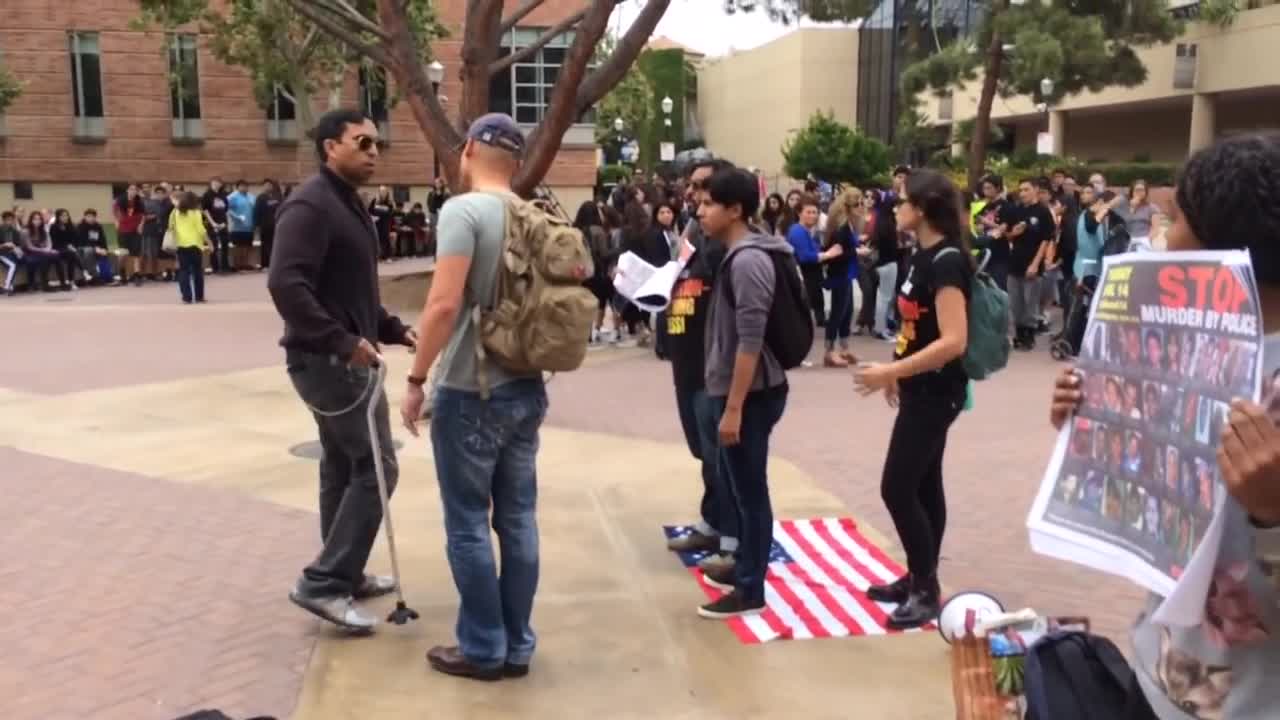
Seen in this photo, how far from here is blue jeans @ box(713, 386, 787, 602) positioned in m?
4.45

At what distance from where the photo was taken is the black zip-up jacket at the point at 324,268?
4145 mm

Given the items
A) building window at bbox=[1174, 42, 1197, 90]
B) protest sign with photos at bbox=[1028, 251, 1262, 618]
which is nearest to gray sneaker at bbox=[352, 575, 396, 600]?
protest sign with photos at bbox=[1028, 251, 1262, 618]

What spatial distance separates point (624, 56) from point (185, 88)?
27782mm

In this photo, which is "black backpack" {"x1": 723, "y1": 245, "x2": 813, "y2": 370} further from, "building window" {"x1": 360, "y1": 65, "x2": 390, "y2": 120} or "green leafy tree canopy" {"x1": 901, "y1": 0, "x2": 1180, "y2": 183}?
"building window" {"x1": 360, "y1": 65, "x2": 390, "y2": 120}

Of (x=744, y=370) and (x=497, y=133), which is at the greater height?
(x=497, y=133)

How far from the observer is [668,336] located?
5281 mm

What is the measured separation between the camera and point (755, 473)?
445 cm

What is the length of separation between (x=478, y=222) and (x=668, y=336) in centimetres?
173

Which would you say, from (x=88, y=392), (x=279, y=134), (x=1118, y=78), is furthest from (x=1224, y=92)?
(x=88, y=392)

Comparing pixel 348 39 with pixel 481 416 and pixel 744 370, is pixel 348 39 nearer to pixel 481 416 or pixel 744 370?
pixel 744 370

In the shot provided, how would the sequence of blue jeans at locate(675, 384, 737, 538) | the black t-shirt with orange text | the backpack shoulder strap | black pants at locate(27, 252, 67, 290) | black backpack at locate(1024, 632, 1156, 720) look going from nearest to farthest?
1. black backpack at locate(1024, 632, 1156, 720)
2. the black t-shirt with orange text
3. the backpack shoulder strap
4. blue jeans at locate(675, 384, 737, 538)
5. black pants at locate(27, 252, 67, 290)

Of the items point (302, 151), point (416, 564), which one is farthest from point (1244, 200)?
point (302, 151)

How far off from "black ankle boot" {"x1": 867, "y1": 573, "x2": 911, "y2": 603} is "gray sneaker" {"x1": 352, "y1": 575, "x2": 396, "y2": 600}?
2053 mm

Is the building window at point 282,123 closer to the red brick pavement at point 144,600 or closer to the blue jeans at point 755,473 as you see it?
the red brick pavement at point 144,600
